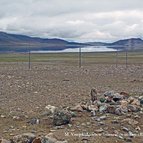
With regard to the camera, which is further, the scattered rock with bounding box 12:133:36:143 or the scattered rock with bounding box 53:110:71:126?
the scattered rock with bounding box 53:110:71:126

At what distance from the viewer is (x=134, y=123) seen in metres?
8.78

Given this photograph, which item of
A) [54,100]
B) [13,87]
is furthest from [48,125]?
[13,87]

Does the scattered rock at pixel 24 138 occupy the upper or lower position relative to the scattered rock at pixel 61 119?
lower

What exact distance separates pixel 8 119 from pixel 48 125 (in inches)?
53.6

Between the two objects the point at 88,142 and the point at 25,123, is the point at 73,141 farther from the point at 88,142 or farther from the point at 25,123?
the point at 25,123

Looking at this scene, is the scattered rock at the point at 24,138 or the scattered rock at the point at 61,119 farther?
the scattered rock at the point at 61,119

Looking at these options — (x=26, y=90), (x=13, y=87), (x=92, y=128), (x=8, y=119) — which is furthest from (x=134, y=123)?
(x=13, y=87)

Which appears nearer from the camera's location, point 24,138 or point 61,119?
point 24,138

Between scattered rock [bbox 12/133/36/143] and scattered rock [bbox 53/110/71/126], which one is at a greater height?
scattered rock [bbox 53/110/71/126]

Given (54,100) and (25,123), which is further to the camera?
(54,100)

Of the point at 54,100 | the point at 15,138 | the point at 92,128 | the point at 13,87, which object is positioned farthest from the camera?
the point at 13,87

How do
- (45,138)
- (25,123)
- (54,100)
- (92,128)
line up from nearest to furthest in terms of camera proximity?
(45,138), (92,128), (25,123), (54,100)

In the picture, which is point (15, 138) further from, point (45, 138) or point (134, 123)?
point (134, 123)

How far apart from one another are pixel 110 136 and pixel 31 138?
4.86 ft
